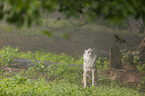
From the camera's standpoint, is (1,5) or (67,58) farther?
(67,58)

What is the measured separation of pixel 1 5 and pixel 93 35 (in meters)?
16.9

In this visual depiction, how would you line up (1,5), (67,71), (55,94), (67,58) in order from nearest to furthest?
1. (1,5)
2. (55,94)
3. (67,71)
4. (67,58)

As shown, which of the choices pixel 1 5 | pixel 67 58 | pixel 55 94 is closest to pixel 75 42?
pixel 67 58

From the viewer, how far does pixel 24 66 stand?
11984 millimetres

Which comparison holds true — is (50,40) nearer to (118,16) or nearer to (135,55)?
(135,55)

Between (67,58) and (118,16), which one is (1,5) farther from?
(67,58)

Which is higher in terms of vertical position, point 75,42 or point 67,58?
point 75,42

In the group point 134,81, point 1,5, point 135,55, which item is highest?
point 1,5

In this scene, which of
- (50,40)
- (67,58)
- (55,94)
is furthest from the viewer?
(50,40)

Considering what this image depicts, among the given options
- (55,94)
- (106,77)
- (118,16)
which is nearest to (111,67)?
(106,77)

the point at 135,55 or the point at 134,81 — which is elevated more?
the point at 135,55

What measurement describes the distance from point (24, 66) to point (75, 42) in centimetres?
768

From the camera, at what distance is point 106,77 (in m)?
11.6

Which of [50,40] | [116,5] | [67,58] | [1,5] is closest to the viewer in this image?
[116,5]
